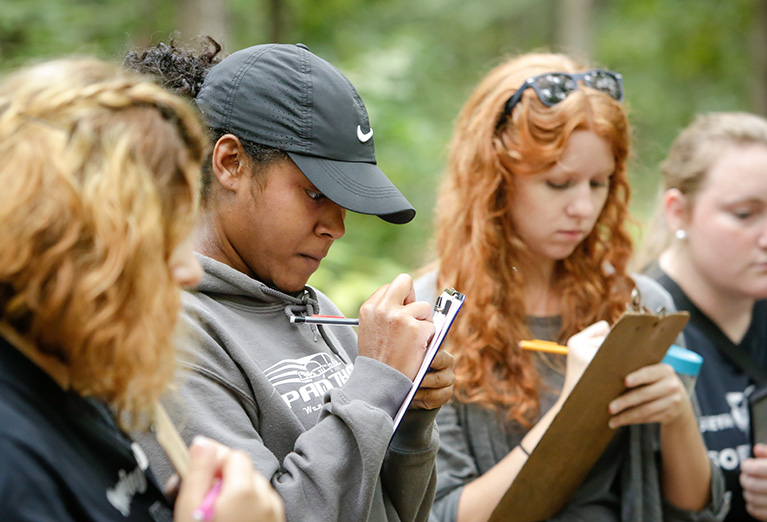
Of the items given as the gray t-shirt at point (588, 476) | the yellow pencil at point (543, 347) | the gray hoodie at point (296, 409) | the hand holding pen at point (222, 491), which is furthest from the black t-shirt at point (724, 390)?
the hand holding pen at point (222, 491)

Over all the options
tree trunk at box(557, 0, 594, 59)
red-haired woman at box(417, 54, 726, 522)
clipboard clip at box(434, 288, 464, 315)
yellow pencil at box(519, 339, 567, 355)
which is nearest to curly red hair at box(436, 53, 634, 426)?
red-haired woman at box(417, 54, 726, 522)

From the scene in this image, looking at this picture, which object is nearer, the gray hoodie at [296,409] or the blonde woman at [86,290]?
the blonde woman at [86,290]

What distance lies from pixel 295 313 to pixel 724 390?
6.27ft

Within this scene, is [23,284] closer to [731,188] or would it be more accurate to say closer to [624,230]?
[624,230]

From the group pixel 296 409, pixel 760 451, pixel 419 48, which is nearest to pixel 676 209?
pixel 760 451

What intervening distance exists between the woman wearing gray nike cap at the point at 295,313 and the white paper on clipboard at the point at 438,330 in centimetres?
2

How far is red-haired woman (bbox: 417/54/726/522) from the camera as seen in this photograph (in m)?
2.18

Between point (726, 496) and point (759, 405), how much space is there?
13.3 inches

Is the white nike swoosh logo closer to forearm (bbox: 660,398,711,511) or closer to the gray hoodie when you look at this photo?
the gray hoodie

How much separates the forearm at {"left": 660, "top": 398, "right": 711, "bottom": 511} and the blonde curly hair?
1.76 metres

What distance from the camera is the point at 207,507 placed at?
970mm

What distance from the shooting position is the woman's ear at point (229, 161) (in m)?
1.53

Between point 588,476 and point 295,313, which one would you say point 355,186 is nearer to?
point 295,313

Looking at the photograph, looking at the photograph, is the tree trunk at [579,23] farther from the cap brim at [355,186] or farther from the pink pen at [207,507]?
the pink pen at [207,507]
